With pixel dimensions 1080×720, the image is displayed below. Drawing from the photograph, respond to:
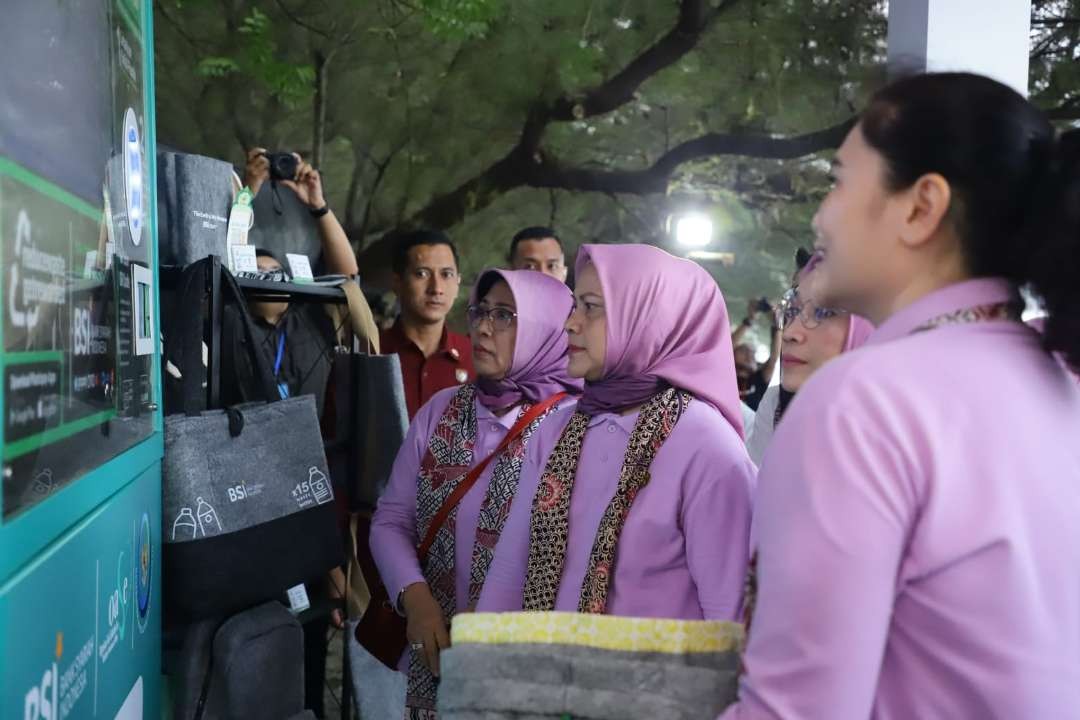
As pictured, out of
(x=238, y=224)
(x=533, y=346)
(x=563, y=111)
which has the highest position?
(x=563, y=111)

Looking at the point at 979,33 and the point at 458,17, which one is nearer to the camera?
the point at 979,33

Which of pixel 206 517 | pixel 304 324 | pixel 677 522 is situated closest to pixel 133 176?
pixel 206 517

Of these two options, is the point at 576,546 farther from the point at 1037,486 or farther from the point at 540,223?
the point at 540,223

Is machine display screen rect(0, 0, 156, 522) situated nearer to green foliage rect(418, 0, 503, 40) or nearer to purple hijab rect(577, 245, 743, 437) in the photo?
purple hijab rect(577, 245, 743, 437)

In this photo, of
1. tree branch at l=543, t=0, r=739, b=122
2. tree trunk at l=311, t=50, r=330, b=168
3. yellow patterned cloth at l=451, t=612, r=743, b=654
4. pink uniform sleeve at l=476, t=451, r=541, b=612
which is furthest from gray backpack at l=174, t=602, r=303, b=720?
tree branch at l=543, t=0, r=739, b=122

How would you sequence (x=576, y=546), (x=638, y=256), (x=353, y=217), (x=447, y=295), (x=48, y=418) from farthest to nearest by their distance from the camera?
(x=353, y=217)
(x=447, y=295)
(x=638, y=256)
(x=576, y=546)
(x=48, y=418)

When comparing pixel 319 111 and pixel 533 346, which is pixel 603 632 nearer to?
pixel 533 346

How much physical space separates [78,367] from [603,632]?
0.65 m

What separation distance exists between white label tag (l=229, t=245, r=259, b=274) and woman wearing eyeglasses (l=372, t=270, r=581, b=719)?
52 cm

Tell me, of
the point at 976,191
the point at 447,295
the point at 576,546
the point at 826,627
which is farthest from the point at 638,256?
the point at 447,295

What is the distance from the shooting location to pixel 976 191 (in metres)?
0.85

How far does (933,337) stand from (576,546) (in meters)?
0.92

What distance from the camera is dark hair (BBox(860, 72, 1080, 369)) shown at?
83 cm

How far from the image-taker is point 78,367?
1129 mm
